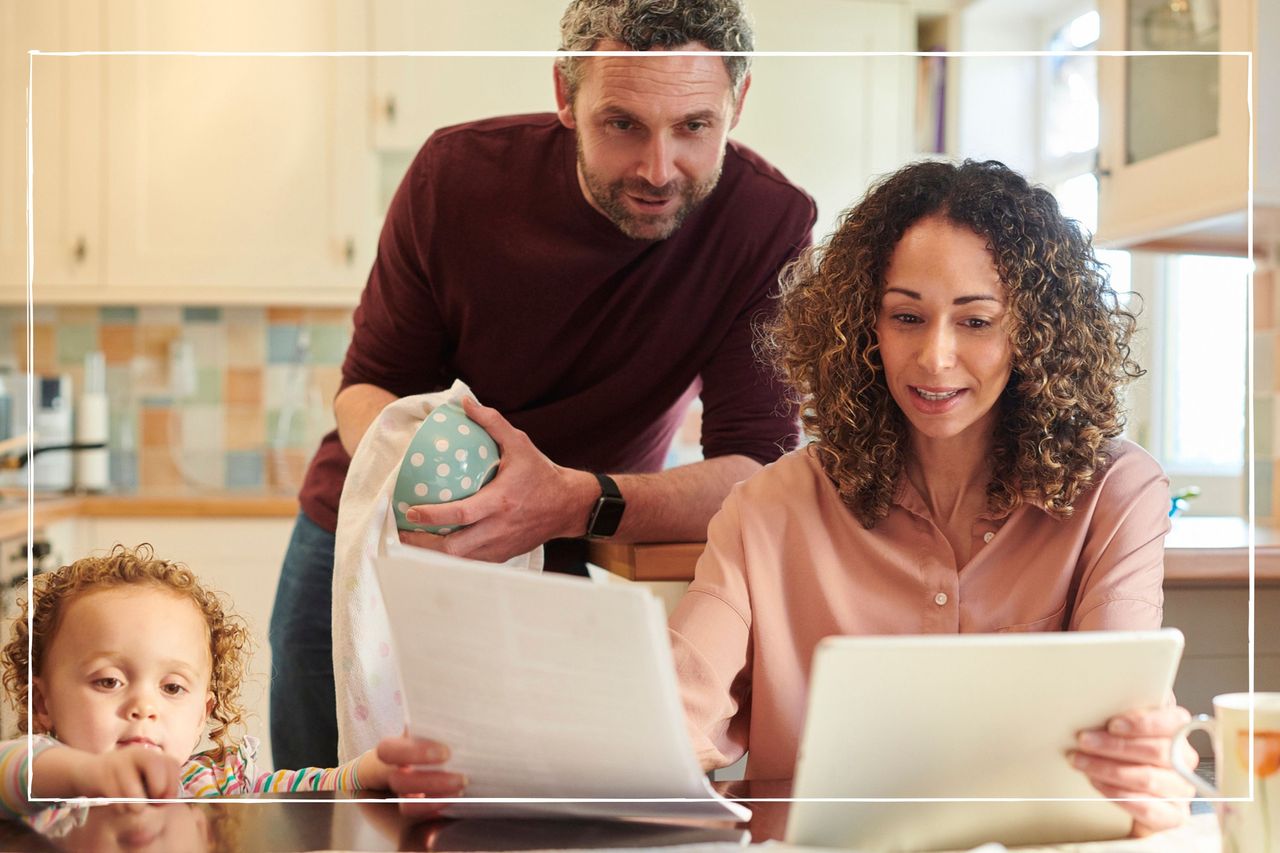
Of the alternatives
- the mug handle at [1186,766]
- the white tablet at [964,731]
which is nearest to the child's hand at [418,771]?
the white tablet at [964,731]

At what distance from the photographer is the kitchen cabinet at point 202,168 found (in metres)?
0.77

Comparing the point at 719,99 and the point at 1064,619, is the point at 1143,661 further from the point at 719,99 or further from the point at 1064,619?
the point at 719,99

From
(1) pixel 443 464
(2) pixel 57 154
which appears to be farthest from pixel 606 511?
(2) pixel 57 154

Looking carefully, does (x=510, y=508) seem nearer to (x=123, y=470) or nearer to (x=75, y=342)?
(x=123, y=470)

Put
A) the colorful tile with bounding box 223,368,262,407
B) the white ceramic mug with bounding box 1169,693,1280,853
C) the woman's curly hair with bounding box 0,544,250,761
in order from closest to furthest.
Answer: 1. the white ceramic mug with bounding box 1169,693,1280,853
2. the woman's curly hair with bounding box 0,544,250,761
3. the colorful tile with bounding box 223,368,262,407

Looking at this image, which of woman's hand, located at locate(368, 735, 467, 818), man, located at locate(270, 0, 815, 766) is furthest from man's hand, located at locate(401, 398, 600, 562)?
woman's hand, located at locate(368, 735, 467, 818)

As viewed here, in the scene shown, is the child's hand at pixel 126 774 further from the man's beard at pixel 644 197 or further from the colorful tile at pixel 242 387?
the man's beard at pixel 644 197

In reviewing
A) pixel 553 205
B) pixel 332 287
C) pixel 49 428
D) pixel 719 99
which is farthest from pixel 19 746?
pixel 719 99

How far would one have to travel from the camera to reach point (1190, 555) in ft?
2.45

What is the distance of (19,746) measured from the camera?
0.71 metres

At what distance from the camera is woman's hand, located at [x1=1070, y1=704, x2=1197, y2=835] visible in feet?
2.16

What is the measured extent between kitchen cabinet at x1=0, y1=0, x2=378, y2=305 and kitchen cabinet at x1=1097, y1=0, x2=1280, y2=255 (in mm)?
510

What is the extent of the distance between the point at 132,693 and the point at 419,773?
184mm

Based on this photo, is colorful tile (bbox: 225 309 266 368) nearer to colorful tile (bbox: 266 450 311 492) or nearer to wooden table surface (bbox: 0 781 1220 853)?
colorful tile (bbox: 266 450 311 492)
